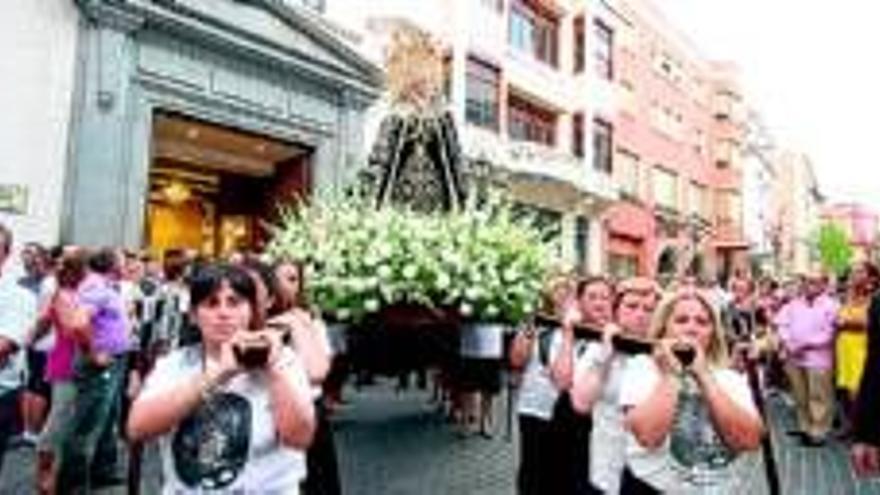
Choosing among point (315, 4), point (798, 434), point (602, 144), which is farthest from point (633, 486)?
point (602, 144)

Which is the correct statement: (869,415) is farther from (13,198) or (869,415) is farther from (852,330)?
(13,198)

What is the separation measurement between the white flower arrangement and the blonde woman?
5494 millimetres

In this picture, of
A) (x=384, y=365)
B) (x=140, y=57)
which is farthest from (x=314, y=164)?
(x=384, y=365)

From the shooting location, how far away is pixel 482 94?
30328 mm

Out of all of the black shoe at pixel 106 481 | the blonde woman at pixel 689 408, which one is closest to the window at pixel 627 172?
the black shoe at pixel 106 481

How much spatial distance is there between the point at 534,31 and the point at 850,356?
22.1 metres

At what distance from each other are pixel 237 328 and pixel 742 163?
2448 inches

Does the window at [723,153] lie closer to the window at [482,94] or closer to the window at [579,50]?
the window at [579,50]

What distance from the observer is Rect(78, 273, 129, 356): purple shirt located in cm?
932

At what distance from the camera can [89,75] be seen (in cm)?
1722

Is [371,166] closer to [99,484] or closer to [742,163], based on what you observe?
[99,484]

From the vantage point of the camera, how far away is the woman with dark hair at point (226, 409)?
11.7 ft

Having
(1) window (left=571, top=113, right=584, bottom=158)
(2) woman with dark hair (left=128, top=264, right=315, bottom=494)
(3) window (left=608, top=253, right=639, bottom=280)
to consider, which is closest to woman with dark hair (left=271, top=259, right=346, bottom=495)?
(2) woman with dark hair (left=128, top=264, right=315, bottom=494)

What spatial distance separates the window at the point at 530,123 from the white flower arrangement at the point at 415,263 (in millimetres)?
22054
